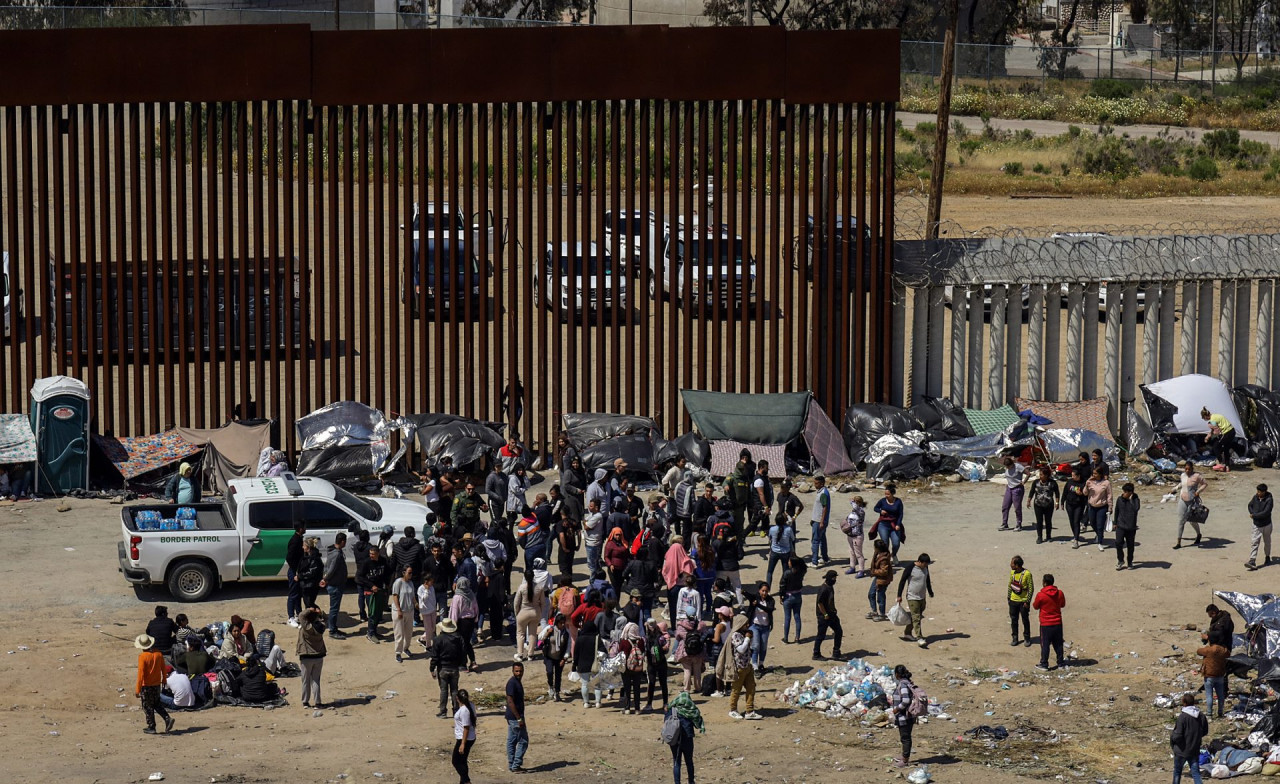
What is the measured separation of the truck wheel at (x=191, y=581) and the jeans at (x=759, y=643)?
712 centimetres

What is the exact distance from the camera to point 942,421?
96.8 ft

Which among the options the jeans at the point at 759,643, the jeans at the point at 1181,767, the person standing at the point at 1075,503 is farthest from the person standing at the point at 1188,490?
the jeans at the point at 1181,767

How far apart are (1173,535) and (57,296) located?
18.1m

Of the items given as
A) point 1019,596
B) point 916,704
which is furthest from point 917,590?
point 916,704

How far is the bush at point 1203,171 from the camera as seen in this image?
57853 millimetres

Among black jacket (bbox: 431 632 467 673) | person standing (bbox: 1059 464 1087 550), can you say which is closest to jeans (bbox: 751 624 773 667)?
black jacket (bbox: 431 632 467 673)

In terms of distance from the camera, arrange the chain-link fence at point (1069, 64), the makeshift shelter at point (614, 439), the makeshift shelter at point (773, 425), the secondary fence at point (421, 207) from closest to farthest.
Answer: the makeshift shelter at point (614, 439) < the makeshift shelter at point (773, 425) < the secondary fence at point (421, 207) < the chain-link fence at point (1069, 64)

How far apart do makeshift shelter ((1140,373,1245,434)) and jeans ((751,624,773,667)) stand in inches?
456

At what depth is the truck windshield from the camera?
23219mm

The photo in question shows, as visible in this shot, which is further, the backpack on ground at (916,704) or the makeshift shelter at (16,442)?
the makeshift shelter at (16,442)

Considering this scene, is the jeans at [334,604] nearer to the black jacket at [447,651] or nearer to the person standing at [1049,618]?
the black jacket at [447,651]

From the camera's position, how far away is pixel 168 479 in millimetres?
27297

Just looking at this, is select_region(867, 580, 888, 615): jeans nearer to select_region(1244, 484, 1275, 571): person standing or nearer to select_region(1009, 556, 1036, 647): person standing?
select_region(1009, 556, 1036, 647): person standing

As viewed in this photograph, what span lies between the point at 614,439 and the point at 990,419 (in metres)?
6.52
